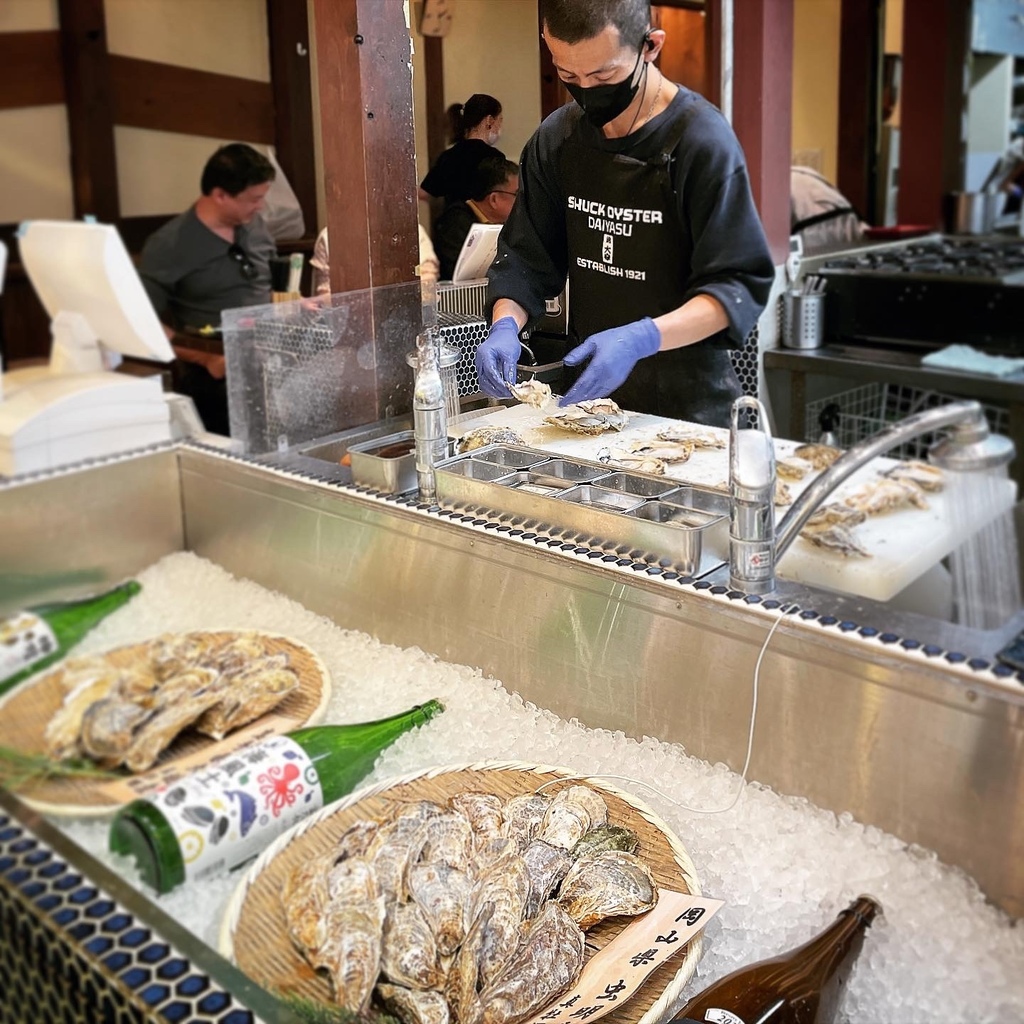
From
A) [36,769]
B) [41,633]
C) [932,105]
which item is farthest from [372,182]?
[36,769]

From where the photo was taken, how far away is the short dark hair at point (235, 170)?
173 centimetres

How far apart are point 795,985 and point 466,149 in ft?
4.09

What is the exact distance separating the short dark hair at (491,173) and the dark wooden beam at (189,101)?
428mm

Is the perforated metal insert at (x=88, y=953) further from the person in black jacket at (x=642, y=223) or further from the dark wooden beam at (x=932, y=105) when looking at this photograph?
the dark wooden beam at (x=932, y=105)

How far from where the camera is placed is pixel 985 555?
1143 millimetres

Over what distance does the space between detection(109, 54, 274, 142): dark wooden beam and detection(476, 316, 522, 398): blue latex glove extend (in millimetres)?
566

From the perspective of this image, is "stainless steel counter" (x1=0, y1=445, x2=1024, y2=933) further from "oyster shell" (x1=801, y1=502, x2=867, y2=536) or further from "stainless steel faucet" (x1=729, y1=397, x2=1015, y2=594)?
"oyster shell" (x1=801, y1=502, x2=867, y2=536)

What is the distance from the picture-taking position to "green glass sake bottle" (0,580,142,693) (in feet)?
2.74

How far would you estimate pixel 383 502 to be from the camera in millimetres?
1579

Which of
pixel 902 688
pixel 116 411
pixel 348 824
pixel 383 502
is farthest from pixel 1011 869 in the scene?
pixel 116 411

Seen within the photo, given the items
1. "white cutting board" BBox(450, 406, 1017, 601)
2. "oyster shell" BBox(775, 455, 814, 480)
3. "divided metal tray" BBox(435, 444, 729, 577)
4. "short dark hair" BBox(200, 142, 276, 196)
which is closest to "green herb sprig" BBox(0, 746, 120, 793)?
"divided metal tray" BBox(435, 444, 729, 577)

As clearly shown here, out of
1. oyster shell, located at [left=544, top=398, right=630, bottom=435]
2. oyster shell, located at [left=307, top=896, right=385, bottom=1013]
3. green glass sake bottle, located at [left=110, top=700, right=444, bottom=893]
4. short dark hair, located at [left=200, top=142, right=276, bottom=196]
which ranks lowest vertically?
oyster shell, located at [left=307, top=896, right=385, bottom=1013]

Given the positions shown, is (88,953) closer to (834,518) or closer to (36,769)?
(36,769)

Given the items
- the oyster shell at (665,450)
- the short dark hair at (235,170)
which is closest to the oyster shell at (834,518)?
the oyster shell at (665,450)
